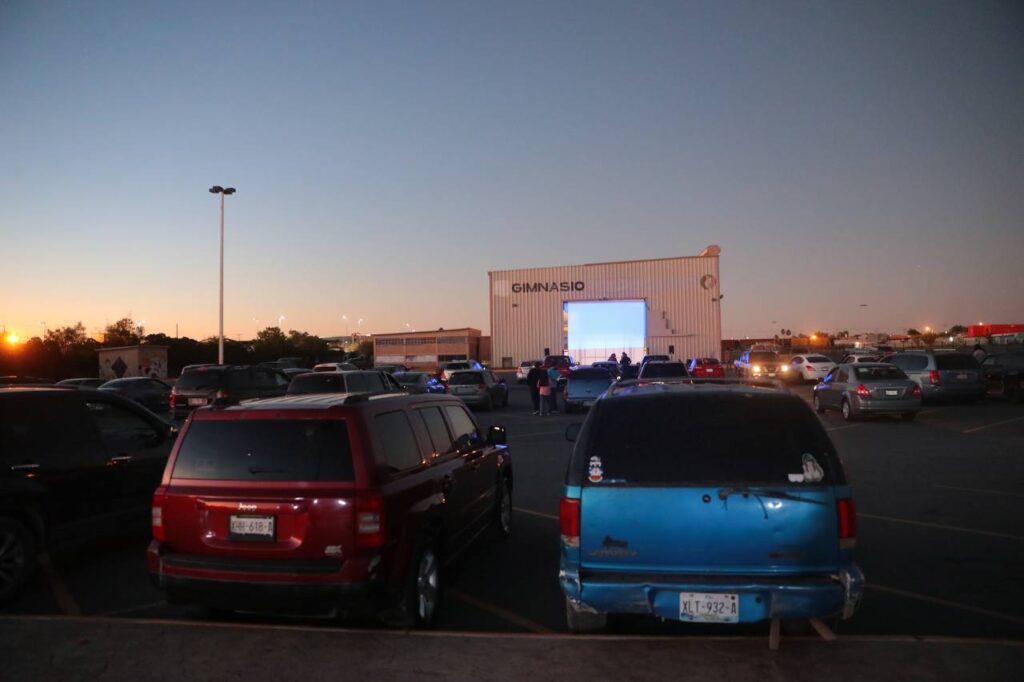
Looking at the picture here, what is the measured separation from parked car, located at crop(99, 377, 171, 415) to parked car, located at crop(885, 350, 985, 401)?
2473 centimetres

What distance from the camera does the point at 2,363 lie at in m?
38.5

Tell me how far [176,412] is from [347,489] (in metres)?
16.3

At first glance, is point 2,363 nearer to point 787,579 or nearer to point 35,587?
point 35,587

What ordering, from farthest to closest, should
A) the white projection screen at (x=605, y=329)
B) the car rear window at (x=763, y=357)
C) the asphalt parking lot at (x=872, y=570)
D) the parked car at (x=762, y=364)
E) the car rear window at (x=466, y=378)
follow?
the white projection screen at (x=605, y=329) → the car rear window at (x=763, y=357) → the parked car at (x=762, y=364) → the car rear window at (x=466, y=378) → the asphalt parking lot at (x=872, y=570)

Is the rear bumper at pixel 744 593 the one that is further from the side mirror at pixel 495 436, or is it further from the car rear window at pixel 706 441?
the side mirror at pixel 495 436

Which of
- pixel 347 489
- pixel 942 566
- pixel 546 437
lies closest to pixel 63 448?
pixel 347 489

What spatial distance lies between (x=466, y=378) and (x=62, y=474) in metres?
19.1

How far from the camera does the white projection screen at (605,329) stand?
52.7 meters

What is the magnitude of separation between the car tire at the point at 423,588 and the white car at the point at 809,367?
3344cm

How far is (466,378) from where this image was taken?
25.4 m

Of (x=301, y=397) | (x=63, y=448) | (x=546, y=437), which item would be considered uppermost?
(x=301, y=397)

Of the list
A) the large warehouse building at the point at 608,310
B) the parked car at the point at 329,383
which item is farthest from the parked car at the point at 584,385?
the large warehouse building at the point at 608,310

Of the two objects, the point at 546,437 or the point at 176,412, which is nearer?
the point at 546,437

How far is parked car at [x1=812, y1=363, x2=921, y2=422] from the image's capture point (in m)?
18.4
